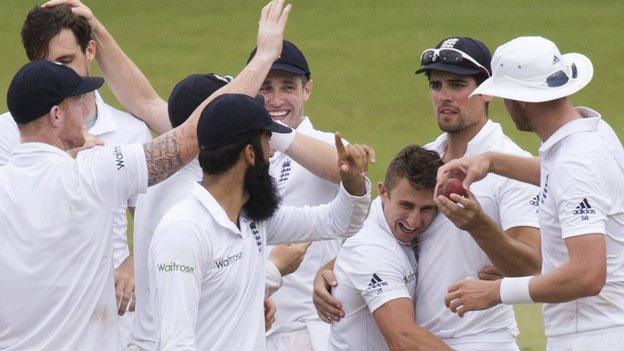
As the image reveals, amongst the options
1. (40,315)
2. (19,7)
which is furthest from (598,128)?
(19,7)

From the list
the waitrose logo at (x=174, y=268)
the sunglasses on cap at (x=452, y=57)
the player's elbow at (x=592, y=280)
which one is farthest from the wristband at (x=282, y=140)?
the player's elbow at (x=592, y=280)

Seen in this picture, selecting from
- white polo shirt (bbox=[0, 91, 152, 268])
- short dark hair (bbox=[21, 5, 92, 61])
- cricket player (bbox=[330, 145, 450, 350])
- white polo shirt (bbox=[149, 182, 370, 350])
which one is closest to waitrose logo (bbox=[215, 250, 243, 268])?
white polo shirt (bbox=[149, 182, 370, 350])

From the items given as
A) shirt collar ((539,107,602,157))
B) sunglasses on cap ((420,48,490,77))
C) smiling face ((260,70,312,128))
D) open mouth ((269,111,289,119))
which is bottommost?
open mouth ((269,111,289,119))

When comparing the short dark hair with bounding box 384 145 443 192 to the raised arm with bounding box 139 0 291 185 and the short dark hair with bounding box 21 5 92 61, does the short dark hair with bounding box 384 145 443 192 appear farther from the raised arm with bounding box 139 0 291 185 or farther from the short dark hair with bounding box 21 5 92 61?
the short dark hair with bounding box 21 5 92 61

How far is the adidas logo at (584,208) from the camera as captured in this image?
6.03m

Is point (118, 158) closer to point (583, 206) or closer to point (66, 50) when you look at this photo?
point (66, 50)

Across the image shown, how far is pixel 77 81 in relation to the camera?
6.22m

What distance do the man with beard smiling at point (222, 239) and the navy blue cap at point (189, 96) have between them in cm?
60

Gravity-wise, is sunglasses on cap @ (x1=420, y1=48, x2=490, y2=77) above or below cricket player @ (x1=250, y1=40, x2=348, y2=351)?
above

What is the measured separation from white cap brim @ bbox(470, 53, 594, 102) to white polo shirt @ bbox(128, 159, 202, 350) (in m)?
1.30

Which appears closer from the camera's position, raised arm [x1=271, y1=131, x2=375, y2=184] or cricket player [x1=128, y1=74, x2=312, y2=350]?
cricket player [x1=128, y1=74, x2=312, y2=350]

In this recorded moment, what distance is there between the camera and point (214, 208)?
5754 mm

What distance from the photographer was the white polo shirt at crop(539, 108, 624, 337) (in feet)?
19.9

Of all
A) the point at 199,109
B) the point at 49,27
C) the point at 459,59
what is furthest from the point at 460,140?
the point at 49,27
